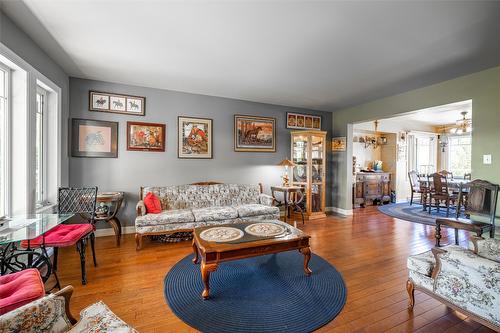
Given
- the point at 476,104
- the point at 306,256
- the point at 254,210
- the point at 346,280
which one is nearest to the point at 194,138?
the point at 254,210

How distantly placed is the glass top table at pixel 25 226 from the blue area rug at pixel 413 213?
242 inches

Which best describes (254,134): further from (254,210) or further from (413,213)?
(413,213)

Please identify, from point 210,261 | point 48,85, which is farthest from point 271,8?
point 48,85

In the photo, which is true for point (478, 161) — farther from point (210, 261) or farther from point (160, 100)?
point (160, 100)

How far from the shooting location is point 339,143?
553 cm

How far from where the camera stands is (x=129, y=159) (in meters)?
3.90

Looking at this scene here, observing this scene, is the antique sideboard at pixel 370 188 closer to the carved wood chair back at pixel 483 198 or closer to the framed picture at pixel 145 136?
the carved wood chair back at pixel 483 198

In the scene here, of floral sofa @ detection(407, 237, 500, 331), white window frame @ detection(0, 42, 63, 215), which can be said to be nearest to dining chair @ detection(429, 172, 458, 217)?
floral sofa @ detection(407, 237, 500, 331)

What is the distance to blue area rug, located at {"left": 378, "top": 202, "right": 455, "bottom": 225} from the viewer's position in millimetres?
4961

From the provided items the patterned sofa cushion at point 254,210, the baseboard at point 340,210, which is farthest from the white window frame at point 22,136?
the baseboard at point 340,210

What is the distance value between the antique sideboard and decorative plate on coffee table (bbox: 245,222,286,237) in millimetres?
4437

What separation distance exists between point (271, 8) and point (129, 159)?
3.31 metres

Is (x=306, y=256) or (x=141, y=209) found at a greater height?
(x=141, y=209)

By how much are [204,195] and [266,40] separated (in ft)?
9.26
